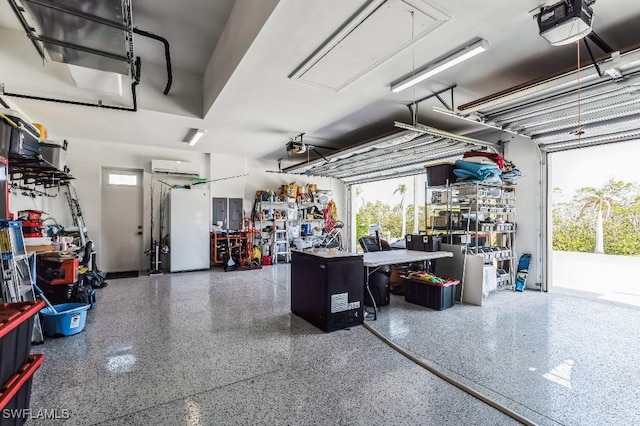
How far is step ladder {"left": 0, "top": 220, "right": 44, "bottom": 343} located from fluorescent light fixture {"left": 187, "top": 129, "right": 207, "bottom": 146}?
345 cm

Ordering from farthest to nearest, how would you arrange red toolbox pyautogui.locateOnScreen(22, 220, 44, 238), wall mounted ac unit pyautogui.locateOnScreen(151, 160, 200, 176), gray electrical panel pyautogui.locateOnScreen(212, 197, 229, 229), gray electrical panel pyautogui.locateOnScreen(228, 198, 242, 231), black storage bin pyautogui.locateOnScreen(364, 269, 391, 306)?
1. gray electrical panel pyautogui.locateOnScreen(228, 198, 242, 231)
2. gray electrical panel pyautogui.locateOnScreen(212, 197, 229, 229)
3. wall mounted ac unit pyautogui.locateOnScreen(151, 160, 200, 176)
4. black storage bin pyautogui.locateOnScreen(364, 269, 391, 306)
5. red toolbox pyautogui.locateOnScreen(22, 220, 44, 238)

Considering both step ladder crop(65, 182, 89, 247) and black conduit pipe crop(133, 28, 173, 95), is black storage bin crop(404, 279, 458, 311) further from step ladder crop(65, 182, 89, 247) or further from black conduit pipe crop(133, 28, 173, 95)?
step ladder crop(65, 182, 89, 247)

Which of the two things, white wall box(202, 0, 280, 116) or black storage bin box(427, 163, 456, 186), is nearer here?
white wall box(202, 0, 280, 116)

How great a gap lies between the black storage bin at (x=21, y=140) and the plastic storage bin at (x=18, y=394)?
88.0 inches

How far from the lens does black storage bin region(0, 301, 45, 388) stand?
1.43 meters

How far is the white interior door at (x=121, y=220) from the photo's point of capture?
7.04 meters

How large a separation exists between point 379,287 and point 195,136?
4821 mm

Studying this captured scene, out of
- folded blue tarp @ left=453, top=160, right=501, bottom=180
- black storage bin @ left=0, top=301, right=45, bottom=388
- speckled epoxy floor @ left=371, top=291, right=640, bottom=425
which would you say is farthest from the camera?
folded blue tarp @ left=453, top=160, right=501, bottom=180

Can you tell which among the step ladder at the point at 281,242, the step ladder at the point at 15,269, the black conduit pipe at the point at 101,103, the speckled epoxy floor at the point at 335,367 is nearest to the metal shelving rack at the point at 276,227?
the step ladder at the point at 281,242

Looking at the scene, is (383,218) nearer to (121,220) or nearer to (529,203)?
(529,203)

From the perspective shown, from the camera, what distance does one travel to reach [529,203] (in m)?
5.55

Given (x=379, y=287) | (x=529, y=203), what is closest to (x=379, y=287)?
(x=379, y=287)

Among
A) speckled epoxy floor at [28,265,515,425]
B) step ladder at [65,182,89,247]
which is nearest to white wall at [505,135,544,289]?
speckled epoxy floor at [28,265,515,425]

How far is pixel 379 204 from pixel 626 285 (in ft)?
24.5
